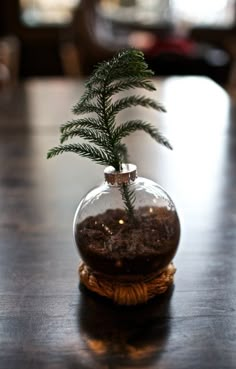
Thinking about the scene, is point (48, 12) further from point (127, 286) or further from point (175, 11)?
point (127, 286)

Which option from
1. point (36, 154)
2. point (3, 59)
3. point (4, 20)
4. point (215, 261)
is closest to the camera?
point (215, 261)

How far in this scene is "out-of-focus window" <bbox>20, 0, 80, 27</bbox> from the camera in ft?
15.9

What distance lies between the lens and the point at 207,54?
3.47 metres

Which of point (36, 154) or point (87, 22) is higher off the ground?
point (36, 154)

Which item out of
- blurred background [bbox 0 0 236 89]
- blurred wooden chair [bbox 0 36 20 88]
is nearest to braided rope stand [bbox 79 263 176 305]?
blurred wooden chair [bbox 0 36 20 88]

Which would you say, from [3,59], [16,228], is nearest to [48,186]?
[16,228]

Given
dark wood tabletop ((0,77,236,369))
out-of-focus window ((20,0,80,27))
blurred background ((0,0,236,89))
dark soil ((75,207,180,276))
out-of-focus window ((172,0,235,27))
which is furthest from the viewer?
out-of-focus window ((172,0,235,27))

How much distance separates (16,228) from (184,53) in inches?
103

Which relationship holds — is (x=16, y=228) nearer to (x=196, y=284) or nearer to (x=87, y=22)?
(x=196, y=284)

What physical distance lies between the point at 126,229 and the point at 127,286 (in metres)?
0.09

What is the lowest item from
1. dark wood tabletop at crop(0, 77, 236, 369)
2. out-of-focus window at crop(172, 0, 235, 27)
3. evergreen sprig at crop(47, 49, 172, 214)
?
out-of-focus window at crop(172, 0, 235, 27)

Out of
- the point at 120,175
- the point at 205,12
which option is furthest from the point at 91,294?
the point at 205,12

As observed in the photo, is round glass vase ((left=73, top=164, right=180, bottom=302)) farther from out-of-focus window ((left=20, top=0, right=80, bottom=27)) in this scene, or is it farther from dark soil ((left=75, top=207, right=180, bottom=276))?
out-of-focus window ((left=20, top=0, right=80, bottom=27))

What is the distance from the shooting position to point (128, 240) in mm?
767
